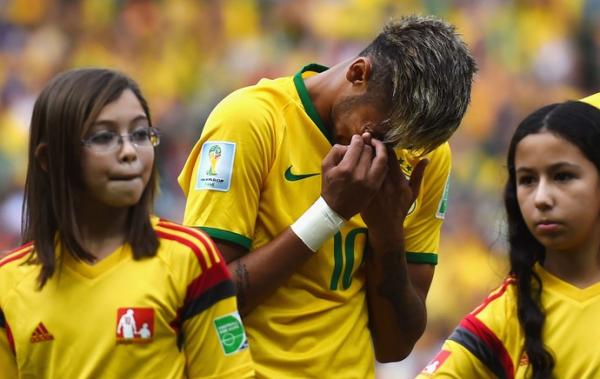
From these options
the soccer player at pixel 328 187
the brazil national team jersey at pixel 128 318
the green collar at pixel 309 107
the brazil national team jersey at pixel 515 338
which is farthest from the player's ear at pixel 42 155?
the brazil national team jersey at pixel 515 338

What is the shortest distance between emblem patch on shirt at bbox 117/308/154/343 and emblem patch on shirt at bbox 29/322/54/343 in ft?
0.60

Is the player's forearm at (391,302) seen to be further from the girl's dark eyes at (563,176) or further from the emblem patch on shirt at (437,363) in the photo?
the girl's dark eyes at (563,176)

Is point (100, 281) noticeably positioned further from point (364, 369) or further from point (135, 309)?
point (364, 369)

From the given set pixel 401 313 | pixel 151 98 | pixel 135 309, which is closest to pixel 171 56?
pixel 151 98

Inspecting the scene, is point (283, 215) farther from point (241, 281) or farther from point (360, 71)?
point (360, 71)

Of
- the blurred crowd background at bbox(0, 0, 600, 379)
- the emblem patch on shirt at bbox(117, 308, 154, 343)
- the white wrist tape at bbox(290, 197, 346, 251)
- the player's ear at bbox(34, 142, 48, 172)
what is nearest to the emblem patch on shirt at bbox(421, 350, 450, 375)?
the white wrist tape at bbox(290, 197, 346, 251)

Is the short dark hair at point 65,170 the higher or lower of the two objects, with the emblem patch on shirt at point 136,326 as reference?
higher

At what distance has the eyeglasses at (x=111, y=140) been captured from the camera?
3.45 metres

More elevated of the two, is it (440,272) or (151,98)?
(151,98)

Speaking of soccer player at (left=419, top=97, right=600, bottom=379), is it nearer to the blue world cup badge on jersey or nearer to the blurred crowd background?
the blue world cup badge on jersey

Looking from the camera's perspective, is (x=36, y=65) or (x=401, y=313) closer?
(x=401, y=313)

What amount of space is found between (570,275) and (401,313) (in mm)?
584

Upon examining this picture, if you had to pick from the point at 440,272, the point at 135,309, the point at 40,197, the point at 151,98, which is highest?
the point at 40,197

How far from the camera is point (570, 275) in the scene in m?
3.80
